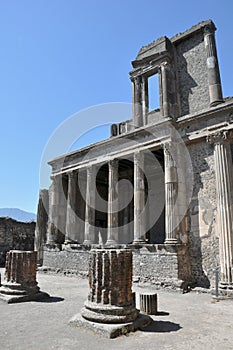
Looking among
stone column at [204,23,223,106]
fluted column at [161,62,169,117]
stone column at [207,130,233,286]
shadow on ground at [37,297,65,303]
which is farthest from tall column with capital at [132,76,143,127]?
shadow on ground at [37,297,65,303]

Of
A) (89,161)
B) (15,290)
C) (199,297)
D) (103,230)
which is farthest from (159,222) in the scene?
(15,290)

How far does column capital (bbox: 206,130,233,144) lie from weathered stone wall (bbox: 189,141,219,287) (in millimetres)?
459

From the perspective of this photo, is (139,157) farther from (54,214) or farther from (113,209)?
(54,214)

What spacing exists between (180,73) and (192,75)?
912 mm

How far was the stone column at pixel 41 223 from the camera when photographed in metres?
20.9

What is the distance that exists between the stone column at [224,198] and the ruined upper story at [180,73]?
2806 mm

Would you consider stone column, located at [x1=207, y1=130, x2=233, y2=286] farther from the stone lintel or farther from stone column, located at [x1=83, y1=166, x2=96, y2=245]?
stone column, located at [x1=83, y1=166, x2=96, y2=245]

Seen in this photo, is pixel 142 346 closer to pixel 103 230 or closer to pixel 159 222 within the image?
pixel 159 222

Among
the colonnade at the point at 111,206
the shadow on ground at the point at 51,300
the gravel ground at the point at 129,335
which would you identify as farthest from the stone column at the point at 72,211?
the gravel ground at the point at 129,335

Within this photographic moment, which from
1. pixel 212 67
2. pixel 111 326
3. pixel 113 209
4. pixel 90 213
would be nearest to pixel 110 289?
pixel 111 326

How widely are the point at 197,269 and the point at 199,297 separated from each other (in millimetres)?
2011

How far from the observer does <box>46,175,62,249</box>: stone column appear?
19.2 meters

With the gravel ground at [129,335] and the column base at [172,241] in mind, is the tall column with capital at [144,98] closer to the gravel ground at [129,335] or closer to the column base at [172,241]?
the column base at [172,241]

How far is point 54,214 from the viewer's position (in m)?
19.7
